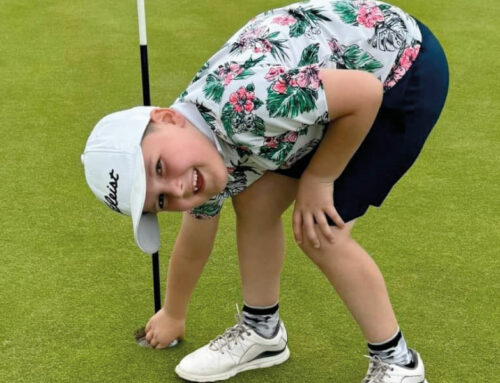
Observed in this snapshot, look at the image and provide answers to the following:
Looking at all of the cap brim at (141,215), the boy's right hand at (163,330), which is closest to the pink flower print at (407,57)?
the cap brim at (141,215)

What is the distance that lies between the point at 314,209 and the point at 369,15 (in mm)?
440

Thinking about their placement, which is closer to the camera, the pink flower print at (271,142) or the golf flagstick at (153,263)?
the pink flower print at (271,142)

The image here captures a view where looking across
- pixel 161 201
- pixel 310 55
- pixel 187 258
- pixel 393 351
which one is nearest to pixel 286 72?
pixel 310 55

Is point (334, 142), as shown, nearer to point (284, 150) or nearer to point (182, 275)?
point (284, 150)

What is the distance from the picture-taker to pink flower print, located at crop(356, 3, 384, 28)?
1.84 m

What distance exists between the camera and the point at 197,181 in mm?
1736

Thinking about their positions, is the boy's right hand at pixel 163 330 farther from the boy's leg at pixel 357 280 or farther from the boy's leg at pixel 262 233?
the boy's leg at pixel 357 280

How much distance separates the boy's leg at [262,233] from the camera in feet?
6.52

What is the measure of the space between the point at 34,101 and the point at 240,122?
236 centimetres

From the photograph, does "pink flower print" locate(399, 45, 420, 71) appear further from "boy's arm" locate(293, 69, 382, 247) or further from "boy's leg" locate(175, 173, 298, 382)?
"boy's leg" locate(175, 173, 298, 382)

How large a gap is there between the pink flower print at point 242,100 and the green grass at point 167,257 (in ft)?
2.61

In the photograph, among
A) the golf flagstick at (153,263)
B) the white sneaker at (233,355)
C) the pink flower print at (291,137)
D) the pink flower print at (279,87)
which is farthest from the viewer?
the golf flagstick at (153,263)

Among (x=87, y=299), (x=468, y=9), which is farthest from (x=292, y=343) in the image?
(x=468, y=9)

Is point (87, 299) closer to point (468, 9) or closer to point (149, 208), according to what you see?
point (149, 208)
